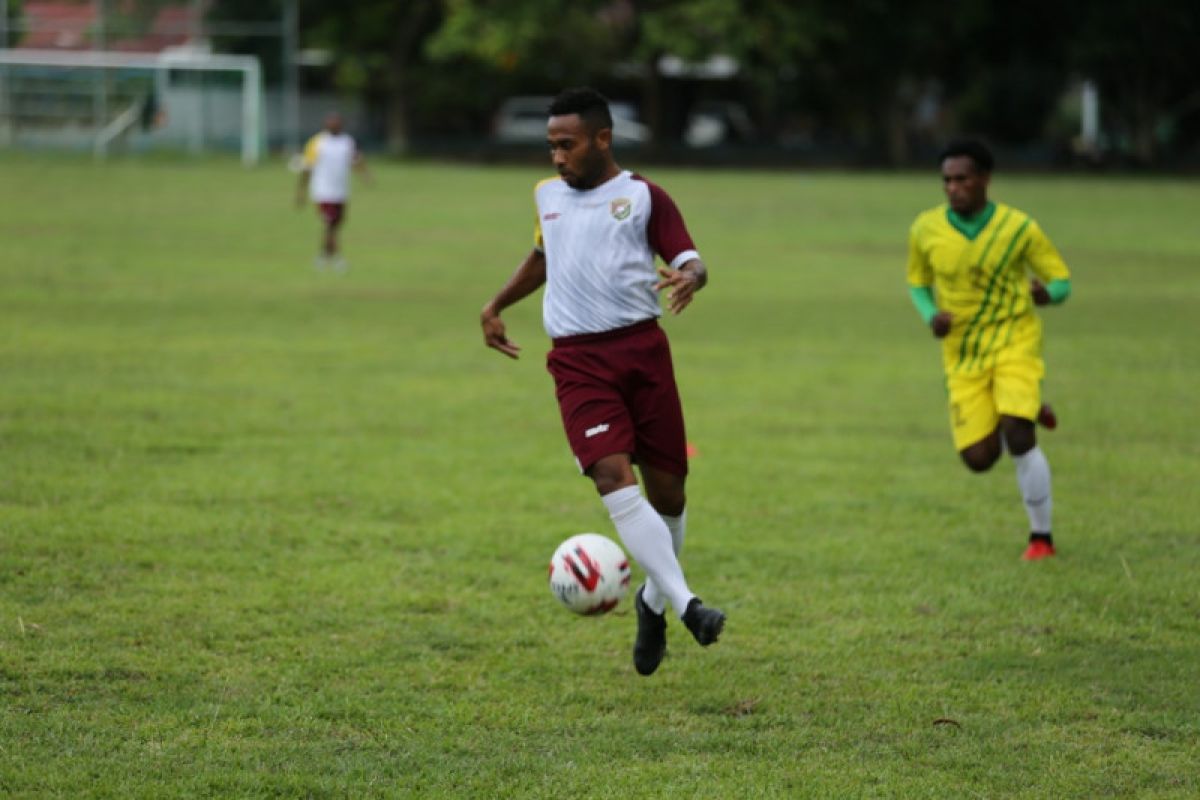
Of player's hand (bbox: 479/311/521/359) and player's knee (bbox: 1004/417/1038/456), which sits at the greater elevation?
player's hand (bbox: 479/311/521/359)

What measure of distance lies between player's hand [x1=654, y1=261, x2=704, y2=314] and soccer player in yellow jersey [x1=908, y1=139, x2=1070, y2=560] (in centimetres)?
256

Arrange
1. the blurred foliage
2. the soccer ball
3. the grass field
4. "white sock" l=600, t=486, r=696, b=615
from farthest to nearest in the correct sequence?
the blurred foliage
"white sock" l=600, t=486, r=696, b=615
the soccer ball
the grass field

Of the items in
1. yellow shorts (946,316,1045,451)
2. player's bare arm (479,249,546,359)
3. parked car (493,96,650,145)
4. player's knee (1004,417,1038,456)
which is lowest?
parked car (493,96,650,145)

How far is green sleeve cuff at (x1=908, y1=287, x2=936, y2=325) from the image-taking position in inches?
337

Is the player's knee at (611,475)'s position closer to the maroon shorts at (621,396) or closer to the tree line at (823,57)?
the maroon shorts at (621,396)

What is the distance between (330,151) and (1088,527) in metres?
18.9

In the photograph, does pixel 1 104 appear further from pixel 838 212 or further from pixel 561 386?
pixel 561 386

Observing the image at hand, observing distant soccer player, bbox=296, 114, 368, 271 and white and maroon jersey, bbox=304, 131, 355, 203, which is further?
white and maroon jersey, bbox=304, 131, 355, 203

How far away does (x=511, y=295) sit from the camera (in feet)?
22.7

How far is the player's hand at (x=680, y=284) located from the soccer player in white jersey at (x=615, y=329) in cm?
5

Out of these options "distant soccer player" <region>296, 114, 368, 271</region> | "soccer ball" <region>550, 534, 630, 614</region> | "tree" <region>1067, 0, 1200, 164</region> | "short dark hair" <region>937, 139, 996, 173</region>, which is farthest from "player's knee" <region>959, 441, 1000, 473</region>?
"tree" <region>1067, 0, 1200, 164</region>

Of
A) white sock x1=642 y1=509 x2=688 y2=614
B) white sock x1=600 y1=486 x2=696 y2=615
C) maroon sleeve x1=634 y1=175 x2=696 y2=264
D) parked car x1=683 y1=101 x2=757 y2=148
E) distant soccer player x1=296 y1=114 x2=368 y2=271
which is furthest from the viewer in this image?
parked car x1=683 y1=101 x2=757 y2=148

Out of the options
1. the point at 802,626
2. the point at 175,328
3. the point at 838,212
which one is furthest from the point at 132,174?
the point at 802,626

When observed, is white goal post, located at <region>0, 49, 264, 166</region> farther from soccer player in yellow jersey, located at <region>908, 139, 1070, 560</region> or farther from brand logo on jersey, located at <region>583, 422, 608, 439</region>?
brand logo on jersey, located at <region>583, 422, 608, 439</region>
